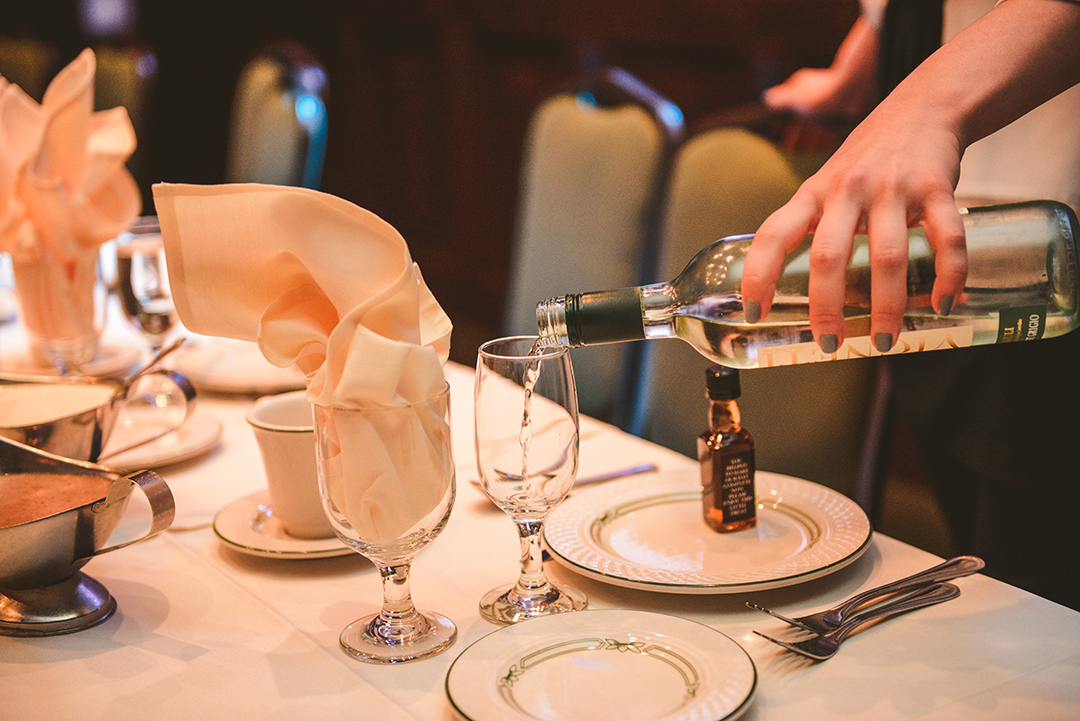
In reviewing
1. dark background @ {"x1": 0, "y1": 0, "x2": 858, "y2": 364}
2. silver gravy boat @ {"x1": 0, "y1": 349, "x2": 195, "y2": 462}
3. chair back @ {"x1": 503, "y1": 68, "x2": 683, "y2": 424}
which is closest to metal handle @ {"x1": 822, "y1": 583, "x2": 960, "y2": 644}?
silver gravy boat @ {"x1": 0, "y1": 349, "x2": 195, "y2": 462}

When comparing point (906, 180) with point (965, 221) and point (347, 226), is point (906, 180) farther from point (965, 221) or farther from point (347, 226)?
point (347, 226)

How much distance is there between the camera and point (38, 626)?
0.72 metres

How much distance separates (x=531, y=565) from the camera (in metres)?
0.74

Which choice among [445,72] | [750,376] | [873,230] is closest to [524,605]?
[873,230]

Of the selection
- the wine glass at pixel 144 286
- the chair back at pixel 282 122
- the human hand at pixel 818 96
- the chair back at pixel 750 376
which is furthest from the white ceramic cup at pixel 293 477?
the chair back at pixel 282 122

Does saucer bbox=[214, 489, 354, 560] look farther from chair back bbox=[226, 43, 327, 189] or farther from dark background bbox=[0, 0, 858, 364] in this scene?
dark background bbox=[0, 0, 858, 364]

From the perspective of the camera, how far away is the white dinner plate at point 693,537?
2.39ft

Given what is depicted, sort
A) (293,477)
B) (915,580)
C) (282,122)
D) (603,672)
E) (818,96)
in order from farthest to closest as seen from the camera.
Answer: (282,122) → (818,96) → (293,477) → (915,580) → (603,672)

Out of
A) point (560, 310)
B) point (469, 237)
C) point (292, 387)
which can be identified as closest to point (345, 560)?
point (560, 310)

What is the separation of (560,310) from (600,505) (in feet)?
0.88

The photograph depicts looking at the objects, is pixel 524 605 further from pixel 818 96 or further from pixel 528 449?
pixel 818 96

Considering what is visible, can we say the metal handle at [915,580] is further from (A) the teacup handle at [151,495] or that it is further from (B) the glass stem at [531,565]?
(A) the teacup handle at [151,495]

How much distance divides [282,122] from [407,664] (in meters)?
2.01

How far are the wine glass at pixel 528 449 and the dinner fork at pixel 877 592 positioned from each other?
0.16 meters
